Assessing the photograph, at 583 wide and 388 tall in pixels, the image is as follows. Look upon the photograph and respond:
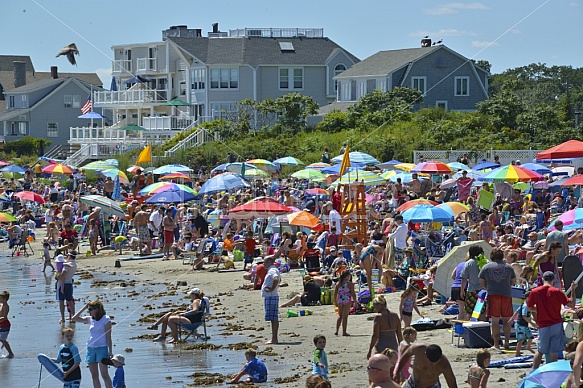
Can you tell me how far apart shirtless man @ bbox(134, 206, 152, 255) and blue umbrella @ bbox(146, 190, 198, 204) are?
52cm

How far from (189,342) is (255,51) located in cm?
4891

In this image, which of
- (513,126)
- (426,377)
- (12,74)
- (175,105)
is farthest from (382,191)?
(12,74)

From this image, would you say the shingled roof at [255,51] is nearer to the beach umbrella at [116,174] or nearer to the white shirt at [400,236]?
the beach umbrella at [116,174]

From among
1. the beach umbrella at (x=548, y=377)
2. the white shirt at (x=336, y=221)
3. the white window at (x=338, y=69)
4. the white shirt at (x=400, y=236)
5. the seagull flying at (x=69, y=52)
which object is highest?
the white window at (x=338, y=69)

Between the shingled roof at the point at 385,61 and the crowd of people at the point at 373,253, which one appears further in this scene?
the shingled roof at the point at 385,61

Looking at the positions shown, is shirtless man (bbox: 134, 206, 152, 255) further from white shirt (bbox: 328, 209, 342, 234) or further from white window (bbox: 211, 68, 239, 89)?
white window (bbox: 211, 68, 239, 89)

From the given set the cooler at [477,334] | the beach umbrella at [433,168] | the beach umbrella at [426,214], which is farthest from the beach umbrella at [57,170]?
the cooler at [477,334]

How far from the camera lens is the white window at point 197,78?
64.2 m

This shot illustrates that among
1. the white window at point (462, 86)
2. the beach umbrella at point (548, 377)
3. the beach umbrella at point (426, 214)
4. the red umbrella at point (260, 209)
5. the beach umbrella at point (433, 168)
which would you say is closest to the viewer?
the beach umbrella at point (548, 377)

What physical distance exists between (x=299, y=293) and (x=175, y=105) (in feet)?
147

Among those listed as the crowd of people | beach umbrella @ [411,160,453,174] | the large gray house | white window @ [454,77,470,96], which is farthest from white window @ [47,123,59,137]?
beach umbrella @ [411,160,453,174]

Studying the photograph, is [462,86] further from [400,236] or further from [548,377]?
[548,377]

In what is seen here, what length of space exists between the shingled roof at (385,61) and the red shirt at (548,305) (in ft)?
148

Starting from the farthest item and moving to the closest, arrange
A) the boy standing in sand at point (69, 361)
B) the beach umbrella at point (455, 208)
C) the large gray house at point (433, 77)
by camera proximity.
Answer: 1. the large gray house at point (433, 77)
2. the beach umbrella at point (455, 208)
3. the boy standing in sand at point (69, 361)
